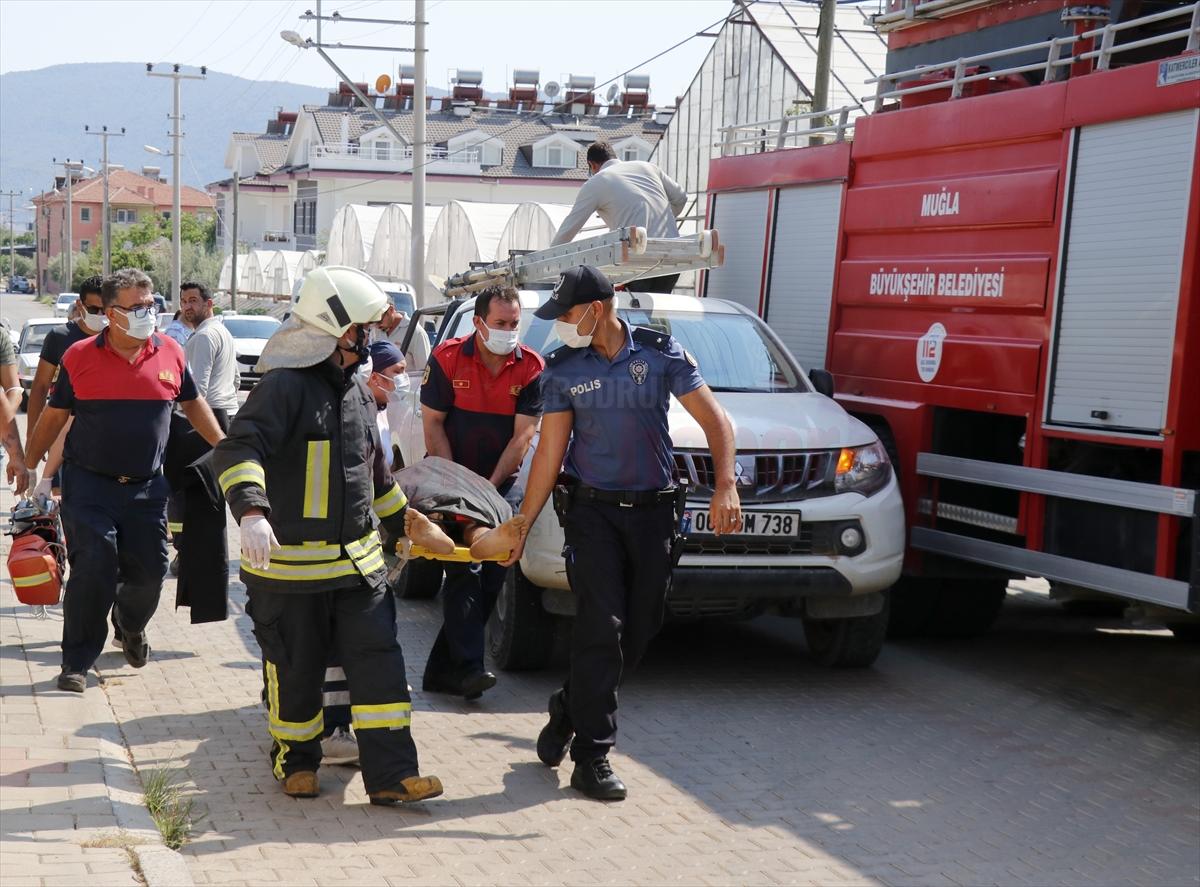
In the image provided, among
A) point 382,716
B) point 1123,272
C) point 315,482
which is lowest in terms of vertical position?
point 382,716

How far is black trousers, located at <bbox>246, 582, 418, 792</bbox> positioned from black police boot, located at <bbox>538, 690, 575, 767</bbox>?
2.35 feet

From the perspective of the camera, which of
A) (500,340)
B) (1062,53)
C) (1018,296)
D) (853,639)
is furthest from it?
(1062,53)

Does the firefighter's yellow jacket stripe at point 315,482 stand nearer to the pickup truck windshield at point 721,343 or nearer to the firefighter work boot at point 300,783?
the firefighter work boot at point 300,783

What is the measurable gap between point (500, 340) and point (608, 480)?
1449 millimetres

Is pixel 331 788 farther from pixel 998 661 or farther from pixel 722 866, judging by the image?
pixel 998 661

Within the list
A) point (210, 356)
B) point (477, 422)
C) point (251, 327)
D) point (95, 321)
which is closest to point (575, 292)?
point (477, 422)

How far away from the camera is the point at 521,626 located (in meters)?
7.83

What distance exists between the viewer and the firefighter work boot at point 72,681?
716 cm

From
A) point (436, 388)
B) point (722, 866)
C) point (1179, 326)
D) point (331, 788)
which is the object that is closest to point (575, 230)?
point (436, 388)

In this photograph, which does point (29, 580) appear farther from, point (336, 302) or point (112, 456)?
point (336, 302)

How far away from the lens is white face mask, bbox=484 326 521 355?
7.23 metres

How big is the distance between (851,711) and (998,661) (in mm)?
1757

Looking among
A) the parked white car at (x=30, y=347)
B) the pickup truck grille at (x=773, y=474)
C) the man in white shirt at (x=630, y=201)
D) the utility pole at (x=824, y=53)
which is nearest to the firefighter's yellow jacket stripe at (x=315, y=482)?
the pickup truck grille at (x=773, y=474)

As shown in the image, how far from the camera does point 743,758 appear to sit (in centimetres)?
661
